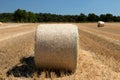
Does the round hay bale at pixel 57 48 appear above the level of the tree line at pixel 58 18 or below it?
above

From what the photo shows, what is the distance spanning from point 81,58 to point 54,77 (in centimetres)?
261

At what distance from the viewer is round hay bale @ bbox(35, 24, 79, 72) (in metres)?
8.22

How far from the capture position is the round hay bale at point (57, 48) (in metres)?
8.22

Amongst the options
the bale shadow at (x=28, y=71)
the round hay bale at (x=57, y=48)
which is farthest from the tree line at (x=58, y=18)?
the round hay bale at (x=57, y=48)

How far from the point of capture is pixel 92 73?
8.63m

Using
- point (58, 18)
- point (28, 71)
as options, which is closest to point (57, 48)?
point (28, 71)

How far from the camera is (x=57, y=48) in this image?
823 cm

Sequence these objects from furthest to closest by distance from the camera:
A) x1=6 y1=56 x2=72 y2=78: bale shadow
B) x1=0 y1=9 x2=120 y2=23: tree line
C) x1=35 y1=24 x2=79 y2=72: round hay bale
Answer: x1=0 y1=9 x2=120 y2=23: tree line, x1=6 y1=56 x2=72 y2=78: bale shadow, x1=35 y1=24 x2=79 y2=72: round hay bale

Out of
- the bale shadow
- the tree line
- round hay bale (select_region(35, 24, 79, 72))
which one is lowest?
the tree line

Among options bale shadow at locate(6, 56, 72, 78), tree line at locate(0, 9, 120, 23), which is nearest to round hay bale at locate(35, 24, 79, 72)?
bale shadow at locate(6, 56, 72, 78)

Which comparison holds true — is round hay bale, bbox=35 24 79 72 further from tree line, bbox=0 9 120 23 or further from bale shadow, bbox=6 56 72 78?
tree line, bbox=0 9 120 23

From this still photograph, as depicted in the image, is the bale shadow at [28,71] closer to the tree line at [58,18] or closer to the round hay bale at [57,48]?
the round hay bale at [57,48]

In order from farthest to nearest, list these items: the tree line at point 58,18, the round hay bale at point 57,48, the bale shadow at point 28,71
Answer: the tree line at point 58,18 < the bale shadow at point 28,71 < the round hay bale at point 57,48

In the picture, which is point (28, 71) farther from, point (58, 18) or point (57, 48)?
point (58, 18)
